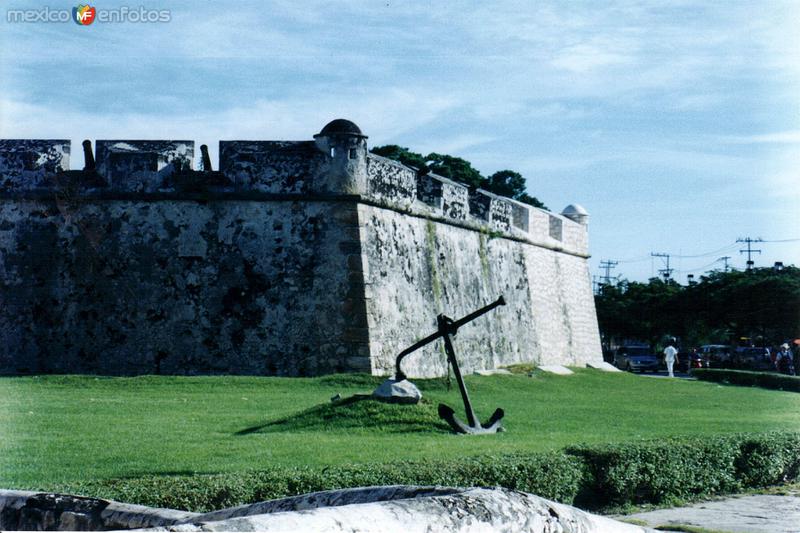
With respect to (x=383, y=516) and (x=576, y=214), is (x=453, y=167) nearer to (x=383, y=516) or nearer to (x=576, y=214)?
(x=576, y=214)

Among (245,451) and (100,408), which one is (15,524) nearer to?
(245,451)

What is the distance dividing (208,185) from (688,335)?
46.1 m

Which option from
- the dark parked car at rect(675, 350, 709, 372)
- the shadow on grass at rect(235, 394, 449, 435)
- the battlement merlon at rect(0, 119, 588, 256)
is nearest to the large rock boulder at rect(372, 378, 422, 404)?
the shadow on grass at rect(235, 394, 449, 435)

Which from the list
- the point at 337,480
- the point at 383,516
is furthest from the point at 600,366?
the point at 383,516

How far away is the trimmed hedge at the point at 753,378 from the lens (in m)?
24.6

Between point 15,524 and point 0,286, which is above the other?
point 0,286

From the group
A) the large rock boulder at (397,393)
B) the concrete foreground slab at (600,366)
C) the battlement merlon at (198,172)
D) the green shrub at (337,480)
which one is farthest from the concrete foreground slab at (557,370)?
the green shrub at (337,480)

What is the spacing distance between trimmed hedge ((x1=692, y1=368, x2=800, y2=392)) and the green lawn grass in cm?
610

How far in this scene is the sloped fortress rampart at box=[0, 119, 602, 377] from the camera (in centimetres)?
1688

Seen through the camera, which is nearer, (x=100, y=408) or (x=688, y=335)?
(x=100, y=408)

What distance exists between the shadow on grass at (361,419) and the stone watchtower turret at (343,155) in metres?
6.38

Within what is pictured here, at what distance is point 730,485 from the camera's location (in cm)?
942

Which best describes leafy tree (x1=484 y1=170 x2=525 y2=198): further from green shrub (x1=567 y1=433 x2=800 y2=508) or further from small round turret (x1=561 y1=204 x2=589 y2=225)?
green shrub (x1=567 y1=433 x2=800 y2=508)

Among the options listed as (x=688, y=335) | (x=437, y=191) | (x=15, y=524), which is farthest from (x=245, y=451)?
(x=688, y=335)
